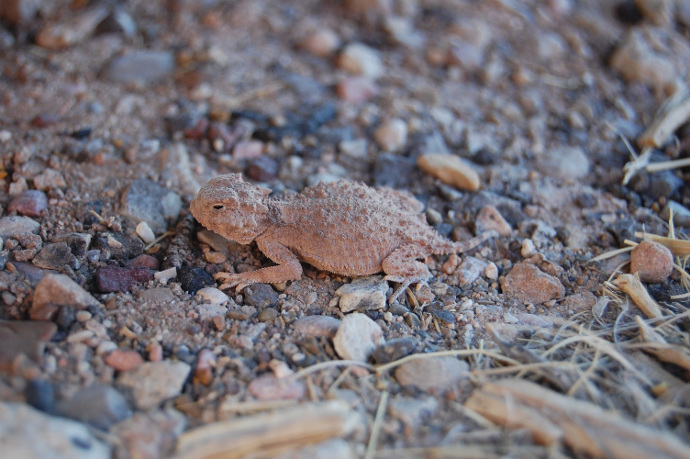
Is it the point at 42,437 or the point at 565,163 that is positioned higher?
the point at 565,163

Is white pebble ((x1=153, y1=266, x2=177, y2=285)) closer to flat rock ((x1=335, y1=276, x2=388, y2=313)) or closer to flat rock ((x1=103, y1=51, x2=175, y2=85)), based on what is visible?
flat rock ((x1=335, y1=276, x2=388, y2=313))

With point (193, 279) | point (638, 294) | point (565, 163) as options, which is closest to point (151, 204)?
point (193, 279)

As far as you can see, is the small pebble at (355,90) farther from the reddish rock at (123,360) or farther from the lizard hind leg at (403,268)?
the reddish rock at (123,360)

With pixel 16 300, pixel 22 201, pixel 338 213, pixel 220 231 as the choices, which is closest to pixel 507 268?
pixel 338 213

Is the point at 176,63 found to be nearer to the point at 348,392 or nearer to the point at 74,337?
the point at 74,337

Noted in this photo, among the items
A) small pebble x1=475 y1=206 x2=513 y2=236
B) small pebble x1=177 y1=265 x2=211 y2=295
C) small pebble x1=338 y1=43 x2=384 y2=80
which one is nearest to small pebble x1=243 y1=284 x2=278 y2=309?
small pebble x1=177 y1=265 x2=211 y2=295

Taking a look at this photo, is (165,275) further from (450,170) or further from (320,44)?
(320,44)

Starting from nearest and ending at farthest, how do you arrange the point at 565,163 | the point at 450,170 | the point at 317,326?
the point at 317,326
the point at 450,170
the point at 565,163
